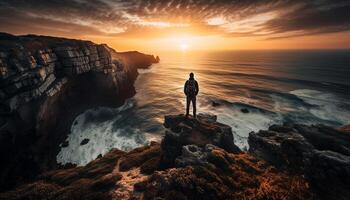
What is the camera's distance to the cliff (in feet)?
63.3

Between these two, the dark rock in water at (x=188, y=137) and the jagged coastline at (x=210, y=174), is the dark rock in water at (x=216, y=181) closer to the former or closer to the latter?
the jagged coastline at (x=210, y=174)

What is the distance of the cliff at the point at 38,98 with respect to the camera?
19.3 metres

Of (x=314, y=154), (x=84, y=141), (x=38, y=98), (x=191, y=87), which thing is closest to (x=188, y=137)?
(x=191, y=87)

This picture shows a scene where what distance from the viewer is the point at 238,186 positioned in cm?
984

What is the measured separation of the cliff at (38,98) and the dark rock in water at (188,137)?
1805 cm

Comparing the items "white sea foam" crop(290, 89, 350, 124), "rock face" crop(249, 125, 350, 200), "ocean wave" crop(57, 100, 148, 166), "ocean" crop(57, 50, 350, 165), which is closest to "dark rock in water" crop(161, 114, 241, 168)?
"rock face" crop(249, 125, 350, 200)

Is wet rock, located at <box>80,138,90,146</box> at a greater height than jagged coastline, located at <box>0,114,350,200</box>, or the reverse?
jagged coastline, located at <box>0,114,350,200</box>

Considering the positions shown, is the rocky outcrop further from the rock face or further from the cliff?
the cliff

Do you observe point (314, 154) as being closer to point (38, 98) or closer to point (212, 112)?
point (212, 112)

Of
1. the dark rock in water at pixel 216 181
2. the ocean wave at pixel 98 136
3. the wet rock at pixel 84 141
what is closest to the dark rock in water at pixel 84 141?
the wet rock at pixel 84 141

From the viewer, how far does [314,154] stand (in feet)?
37.5

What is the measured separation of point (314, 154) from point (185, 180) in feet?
30.7

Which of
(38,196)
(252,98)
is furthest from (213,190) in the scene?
(252,98)

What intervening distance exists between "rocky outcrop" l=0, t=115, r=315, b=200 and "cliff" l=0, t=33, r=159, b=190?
8.17 m
